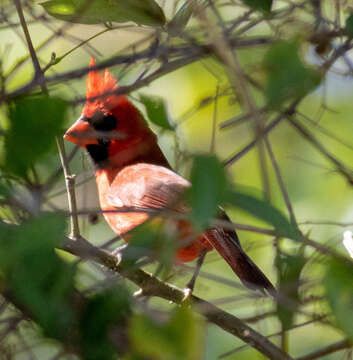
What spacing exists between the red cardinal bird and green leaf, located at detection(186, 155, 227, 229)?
3.75ft

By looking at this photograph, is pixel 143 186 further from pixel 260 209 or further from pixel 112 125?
pixel 260 209

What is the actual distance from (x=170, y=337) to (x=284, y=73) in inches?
14.8

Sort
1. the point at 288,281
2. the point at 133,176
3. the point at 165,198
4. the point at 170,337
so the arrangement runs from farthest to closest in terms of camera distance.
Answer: the point at 133,176
the point at 165,198
the point at 288,281
the point at 170,337

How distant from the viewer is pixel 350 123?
3.29m

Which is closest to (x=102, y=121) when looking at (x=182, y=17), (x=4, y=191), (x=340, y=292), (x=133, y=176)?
A: (x=133, y=176)

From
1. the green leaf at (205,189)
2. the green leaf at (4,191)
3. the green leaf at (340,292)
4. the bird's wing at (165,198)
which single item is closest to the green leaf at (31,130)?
the green leaf at (4,191)

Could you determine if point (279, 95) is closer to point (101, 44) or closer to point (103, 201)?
point (103, 201)

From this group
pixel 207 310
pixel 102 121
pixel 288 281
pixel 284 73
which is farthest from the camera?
pixel 102 121

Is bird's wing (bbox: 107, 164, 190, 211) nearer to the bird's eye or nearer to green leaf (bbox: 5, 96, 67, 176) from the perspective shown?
the bird's eye

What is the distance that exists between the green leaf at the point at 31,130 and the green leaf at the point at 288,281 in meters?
0.43

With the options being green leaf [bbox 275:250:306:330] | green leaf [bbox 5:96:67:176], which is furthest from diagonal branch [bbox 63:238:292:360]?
green leaf [bbox 5:96:67:176]

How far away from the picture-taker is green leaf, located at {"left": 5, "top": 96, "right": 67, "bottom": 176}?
0.95 metres

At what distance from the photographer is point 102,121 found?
278 cm

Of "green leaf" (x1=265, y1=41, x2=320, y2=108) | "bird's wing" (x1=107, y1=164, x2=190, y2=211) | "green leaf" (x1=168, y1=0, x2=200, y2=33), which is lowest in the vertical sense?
"green leaf" (x1=265, y1=41, x2=320, y2=108)
